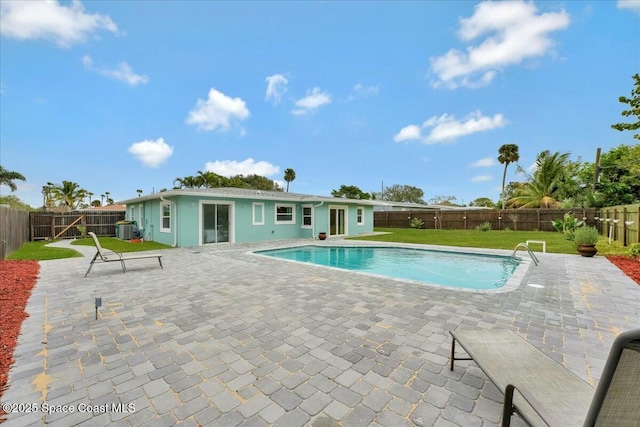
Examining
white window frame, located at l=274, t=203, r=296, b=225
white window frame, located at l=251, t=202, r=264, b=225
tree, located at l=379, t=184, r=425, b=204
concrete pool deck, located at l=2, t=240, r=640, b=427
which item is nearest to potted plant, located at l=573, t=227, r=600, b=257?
concrete pool deck, located at l=2, t=240, r=640, b=427

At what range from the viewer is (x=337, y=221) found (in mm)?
19125

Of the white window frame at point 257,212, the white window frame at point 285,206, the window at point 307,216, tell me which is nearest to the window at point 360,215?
the window at point 307,216

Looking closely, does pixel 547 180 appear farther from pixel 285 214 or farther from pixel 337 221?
pixel 285 214

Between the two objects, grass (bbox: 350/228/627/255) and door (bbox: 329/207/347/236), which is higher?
door (bbox: 329/207/347/236)

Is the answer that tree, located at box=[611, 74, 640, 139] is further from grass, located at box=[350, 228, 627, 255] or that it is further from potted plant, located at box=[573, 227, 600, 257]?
grass, located at box=[350, 228, 627, 255]

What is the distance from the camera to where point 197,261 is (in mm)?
8938

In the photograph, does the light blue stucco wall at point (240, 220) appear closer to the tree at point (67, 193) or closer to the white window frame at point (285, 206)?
the white window frame at point (285, 206)

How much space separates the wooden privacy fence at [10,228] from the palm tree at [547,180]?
35.3m

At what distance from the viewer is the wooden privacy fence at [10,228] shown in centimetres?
→ 906

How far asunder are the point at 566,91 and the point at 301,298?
68.2ft

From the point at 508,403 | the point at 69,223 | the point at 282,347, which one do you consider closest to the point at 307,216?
the point at 282,347

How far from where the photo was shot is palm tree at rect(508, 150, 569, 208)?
25.6 metres

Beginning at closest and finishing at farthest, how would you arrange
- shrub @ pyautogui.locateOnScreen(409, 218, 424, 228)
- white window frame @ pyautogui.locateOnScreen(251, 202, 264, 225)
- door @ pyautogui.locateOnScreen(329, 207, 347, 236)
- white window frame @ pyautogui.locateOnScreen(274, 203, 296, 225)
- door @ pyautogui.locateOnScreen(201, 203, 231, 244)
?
1. door @ pyautogui.locateOnScreen(201, 203, 231, 244)
2. white window frame @ pyautogui.locateOnScreen(251, 202, 264, 225)
3. white window frame @ pyautogui.locateOnScreen(274, 203, 296, 225)
4. door @ pyautogui.locateOnScreen(329, 207, 347, 236)
5. shrub @ pyautogui.locateOnScreen(409, 218, 424, 228)

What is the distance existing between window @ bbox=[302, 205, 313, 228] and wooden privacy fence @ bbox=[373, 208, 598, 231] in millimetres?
13431
